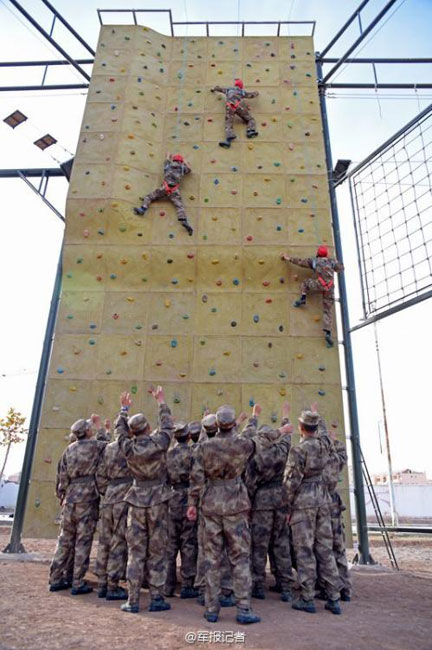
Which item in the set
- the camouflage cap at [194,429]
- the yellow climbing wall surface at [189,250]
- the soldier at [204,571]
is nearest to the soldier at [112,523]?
the soldier at [204,571]

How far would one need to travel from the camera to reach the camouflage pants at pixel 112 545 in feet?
14.6

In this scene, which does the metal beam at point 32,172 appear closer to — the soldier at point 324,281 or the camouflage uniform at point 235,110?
the camouflage uniform at point 235,110

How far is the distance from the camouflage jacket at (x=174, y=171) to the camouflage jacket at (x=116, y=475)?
574 cm

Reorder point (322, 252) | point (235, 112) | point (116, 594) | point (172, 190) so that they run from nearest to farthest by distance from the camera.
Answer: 1. point (116, 594)
2. point (322, 252)
3. point (172, 190)
4. point (235, 112)

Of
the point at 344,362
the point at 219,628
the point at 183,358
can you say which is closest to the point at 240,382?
the point at 183,358

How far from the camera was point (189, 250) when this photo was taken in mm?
8578

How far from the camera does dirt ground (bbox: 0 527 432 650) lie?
125 inches

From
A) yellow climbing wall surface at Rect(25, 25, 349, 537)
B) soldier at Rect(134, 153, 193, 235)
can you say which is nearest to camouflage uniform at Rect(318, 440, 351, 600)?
yellow climbing wall surface at Rect(25, 25, 349, 537)

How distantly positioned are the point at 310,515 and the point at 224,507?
41.0 inches

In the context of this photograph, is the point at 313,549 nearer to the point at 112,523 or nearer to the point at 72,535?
the point at 112,523

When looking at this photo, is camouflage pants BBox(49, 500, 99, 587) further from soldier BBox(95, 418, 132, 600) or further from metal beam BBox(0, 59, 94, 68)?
metal beam BBox(0, 59, 94, 68)

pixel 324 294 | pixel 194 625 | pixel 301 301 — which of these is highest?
pixel 324 294

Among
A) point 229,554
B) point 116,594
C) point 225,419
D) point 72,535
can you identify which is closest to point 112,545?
point 116,594

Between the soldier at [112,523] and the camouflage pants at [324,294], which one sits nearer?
the soldier at [112,523]
